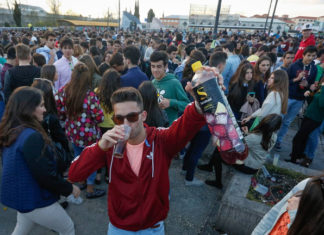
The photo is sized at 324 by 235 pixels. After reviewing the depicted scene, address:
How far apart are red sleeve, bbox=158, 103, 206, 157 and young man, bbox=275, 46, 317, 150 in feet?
15.0

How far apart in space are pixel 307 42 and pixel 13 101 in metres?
9.63

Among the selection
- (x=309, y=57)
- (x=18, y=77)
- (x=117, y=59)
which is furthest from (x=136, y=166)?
(x=309, y=57)

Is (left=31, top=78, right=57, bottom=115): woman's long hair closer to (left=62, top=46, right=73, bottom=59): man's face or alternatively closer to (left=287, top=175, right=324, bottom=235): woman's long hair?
(left=62, top=46, right=73, bottom=59): man's face

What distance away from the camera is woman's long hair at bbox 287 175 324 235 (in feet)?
3.92

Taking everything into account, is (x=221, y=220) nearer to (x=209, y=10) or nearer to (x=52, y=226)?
(x=52, y=226)

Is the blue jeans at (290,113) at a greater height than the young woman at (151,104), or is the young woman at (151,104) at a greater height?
the young woman at (151,104)

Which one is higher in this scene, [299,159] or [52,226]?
[52,226]

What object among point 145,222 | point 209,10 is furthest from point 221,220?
point 209,10

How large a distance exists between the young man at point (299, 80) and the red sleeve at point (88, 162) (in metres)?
5.02

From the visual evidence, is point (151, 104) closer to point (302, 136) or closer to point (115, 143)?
point (115, 143)

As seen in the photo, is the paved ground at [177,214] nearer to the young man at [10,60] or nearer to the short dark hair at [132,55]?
the short dark hair at [132,55]

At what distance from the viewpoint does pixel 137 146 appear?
1.80m

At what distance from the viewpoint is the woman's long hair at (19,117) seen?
5.90 ft

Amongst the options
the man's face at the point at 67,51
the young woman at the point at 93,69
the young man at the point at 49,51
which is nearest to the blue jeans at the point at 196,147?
the young woman at the point at 93,69
